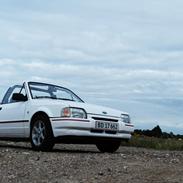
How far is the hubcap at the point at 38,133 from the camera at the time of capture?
10888mm

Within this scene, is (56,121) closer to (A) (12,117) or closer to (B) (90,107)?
(B) (90,107)

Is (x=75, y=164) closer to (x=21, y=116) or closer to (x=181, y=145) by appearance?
(x=21, y=116)

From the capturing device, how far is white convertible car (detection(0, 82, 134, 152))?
10.6 m

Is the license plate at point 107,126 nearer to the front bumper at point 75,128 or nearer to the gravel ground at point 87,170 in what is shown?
the front bumper at point 75,128

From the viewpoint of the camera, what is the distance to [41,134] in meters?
10.9

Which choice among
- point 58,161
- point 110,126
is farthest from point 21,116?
point 58,161

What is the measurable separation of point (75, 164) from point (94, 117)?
2.58 metres

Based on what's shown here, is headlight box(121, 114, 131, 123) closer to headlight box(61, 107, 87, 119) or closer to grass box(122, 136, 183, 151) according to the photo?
headlight box(61, 107, 87, 119)

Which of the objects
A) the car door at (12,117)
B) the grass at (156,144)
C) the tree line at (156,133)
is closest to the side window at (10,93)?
the car door at (12,117)

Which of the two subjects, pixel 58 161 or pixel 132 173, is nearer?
pixel 132 173

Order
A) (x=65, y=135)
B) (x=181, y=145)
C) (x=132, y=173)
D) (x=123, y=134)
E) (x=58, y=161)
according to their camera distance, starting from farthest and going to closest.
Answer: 1. (x=181, y=145)
2. (x=123, y=134)
3. (x=65, y=135)
4. (x=58, y=161)
5. (x=132, y=173)

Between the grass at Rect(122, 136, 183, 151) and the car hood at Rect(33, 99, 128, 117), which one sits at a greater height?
the car hood at Rect(33, 99, 128, 117)

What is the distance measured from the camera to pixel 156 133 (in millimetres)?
22219

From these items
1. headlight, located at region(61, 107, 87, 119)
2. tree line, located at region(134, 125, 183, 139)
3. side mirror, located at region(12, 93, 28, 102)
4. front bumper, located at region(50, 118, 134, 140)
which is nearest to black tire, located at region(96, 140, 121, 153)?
front bumper, located at region(50, 118, 134, 140)
